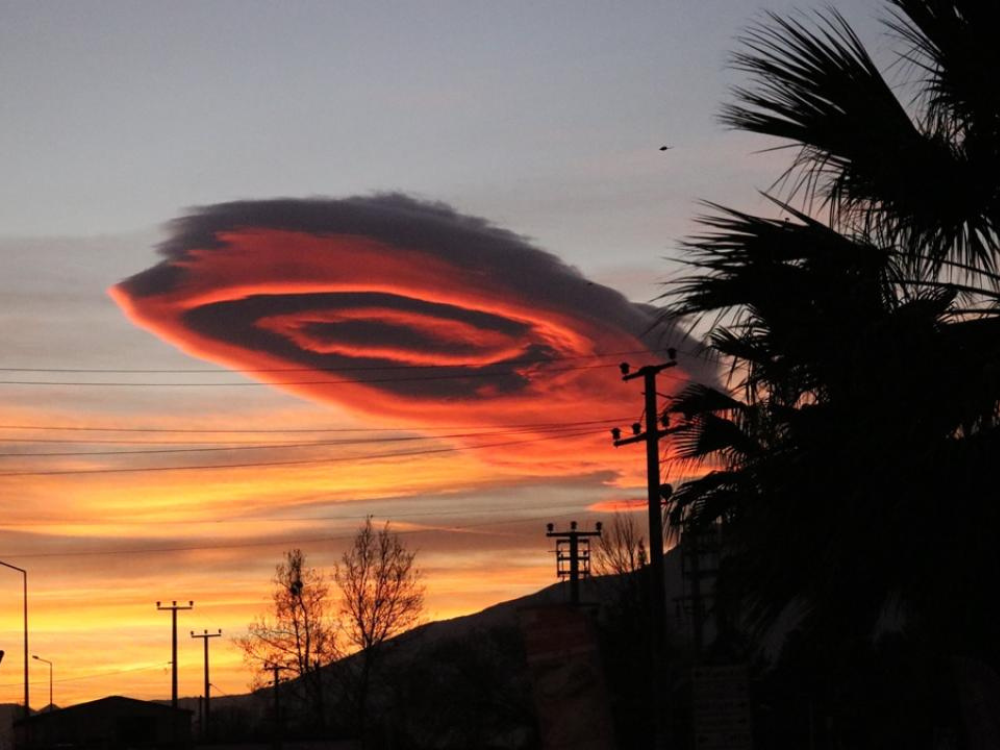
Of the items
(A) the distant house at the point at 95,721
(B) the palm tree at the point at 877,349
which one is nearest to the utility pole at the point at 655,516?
(B) the palm tree at the point at 877,349

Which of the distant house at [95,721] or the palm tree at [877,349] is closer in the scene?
the palm tree at [877,349]

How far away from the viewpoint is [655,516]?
37844mm

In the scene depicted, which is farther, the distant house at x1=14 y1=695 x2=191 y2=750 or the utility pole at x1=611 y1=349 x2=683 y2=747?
the distant house at x1=14 y1=695 x2=191 y2=750

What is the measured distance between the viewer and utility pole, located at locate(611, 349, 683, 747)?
116ft

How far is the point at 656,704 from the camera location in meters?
35.1

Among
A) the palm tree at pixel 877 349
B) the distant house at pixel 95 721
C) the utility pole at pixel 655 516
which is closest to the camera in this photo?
the palm tree at pixel 877 349

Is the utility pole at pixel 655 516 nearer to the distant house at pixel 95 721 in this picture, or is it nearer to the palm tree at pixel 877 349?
the palm tree at pixel 877 349

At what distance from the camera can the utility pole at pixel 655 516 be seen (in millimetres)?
35281

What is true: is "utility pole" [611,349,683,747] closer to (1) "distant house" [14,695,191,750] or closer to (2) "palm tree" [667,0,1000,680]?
(2) "palm tree" [667,0,1000,680]

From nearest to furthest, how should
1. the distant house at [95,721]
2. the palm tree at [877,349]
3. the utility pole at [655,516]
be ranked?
the palm tree at [877,349], the utility pole at [655,516], the distant house at [95,721]

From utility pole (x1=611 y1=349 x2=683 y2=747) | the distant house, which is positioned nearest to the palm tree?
utility pole (x1=611 y1=349 x2=683 y2=747)

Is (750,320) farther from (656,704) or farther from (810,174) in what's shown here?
(656,704)

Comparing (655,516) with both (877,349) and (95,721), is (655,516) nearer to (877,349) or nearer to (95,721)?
(877,349)

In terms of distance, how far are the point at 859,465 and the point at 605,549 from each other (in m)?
62.4
